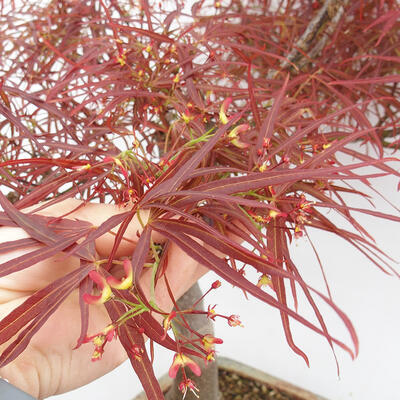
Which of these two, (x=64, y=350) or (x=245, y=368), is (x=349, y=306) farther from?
(x=64, y=350)

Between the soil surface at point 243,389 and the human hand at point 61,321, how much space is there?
70cm

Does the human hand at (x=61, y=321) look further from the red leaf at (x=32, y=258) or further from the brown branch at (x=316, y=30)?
the brown branch at (x=316, y=30)

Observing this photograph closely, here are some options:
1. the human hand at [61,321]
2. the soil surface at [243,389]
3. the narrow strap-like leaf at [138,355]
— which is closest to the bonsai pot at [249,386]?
the soil surface at [243,389]

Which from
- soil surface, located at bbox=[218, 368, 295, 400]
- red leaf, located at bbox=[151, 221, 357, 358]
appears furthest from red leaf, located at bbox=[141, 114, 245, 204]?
soil surface, located at bbox=[218, 368, 295, 400]

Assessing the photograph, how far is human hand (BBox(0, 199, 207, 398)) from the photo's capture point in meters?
0.33

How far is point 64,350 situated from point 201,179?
18 centimetres

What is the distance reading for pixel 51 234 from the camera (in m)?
0.27

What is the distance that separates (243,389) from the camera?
1.01 meters

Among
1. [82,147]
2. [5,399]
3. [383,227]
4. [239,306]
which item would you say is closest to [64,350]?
[5,399]

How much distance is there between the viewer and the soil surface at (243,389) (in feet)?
3.22

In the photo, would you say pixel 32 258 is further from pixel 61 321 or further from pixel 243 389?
pixel 243 389

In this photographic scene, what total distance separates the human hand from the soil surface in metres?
0.70

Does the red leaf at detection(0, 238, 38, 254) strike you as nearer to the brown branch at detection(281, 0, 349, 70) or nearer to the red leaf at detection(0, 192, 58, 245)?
the red leaf at detection(0, 192, 58, 245)

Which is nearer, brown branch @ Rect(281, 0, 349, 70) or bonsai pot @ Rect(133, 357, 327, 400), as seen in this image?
brown branch @ Rect(281, 0, 349, 70)
